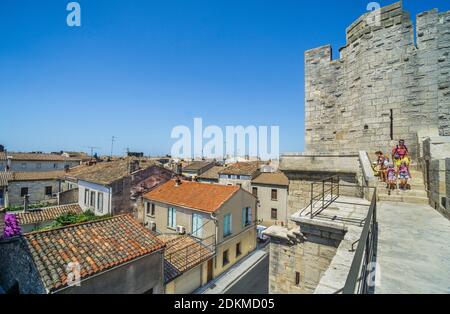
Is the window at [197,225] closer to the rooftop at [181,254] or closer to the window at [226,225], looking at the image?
the rooftop at [181,254]

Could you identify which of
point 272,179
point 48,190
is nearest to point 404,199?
Answer: point 272,179

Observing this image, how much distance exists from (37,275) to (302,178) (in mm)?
8991

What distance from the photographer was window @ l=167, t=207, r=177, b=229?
1634 centimetres

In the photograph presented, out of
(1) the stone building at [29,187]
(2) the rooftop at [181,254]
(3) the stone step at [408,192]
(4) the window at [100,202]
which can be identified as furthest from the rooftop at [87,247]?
(1) the stone building at [29,187]

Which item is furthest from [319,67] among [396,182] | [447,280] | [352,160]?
[447,280]

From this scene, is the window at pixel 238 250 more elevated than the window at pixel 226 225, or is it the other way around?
the window at pixel 226 225

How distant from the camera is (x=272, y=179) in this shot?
2572cm

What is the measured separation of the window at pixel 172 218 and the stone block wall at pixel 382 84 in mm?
11055

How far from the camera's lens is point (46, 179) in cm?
2622

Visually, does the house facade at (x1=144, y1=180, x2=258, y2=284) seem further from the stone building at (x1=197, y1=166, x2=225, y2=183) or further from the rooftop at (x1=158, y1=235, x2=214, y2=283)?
the stone building at (x1=197, y1=166, x2=225, y2=183)

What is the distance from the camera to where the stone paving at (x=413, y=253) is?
2.48m

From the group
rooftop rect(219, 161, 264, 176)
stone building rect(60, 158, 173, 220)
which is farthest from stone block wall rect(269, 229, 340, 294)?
rooftop rect(219, 161, 264, 176)

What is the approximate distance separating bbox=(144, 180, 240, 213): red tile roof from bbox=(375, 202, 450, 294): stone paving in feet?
36.3
